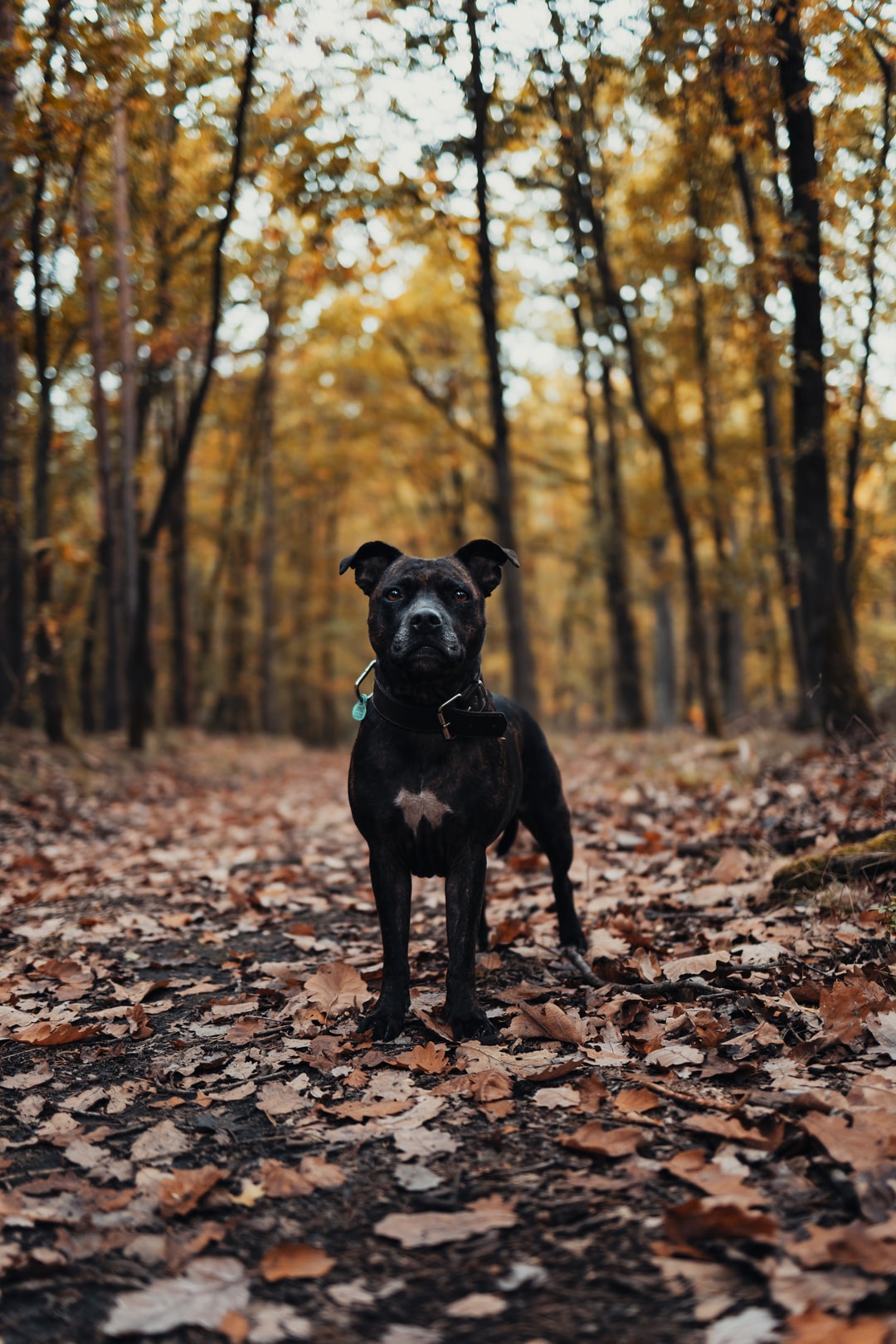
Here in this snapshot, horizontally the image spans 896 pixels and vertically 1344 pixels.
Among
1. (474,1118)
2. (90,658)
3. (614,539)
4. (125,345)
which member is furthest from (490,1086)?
(90,658)

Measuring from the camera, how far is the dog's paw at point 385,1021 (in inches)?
142

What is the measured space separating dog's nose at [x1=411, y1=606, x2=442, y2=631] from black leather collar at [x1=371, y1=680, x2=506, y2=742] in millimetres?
343

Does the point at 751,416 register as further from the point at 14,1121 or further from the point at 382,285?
the point at 14,1121

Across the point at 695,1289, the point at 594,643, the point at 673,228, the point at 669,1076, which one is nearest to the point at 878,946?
the point at 669,1076

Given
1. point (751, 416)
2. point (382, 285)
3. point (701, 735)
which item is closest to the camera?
point (701, 735)

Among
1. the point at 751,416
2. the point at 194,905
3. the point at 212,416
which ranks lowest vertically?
the point at 194,905

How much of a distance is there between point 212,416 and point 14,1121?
23647 millimetres

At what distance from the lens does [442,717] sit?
12.0 feet

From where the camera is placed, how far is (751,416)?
731 inches

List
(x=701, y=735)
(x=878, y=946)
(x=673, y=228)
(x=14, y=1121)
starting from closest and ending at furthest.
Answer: (x=14, y=1121)
(x=878, y=946)
(x=701, y=735)
(x=673, y=228)

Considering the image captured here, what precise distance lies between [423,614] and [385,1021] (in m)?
1.61

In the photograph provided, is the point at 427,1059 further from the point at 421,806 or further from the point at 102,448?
the point at 102,448

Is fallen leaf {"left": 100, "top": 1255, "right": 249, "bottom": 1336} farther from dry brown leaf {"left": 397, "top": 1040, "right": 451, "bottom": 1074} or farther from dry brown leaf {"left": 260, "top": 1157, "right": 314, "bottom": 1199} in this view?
dry brown leaf {"left": 397, "top": 1040, "right": 451, "bottom": 1074}

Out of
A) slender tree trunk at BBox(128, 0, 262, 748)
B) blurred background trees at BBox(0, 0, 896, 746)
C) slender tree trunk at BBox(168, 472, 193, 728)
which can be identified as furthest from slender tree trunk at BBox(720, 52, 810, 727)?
slender tree trunk at BBox(168, 472, 193, 728)
